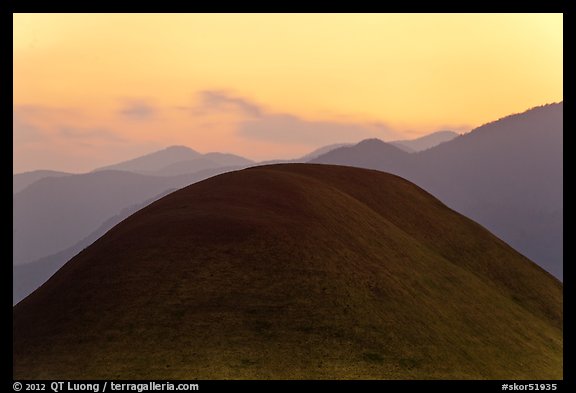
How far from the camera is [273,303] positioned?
53875 millimetres

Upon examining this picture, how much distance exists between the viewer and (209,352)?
155 ft

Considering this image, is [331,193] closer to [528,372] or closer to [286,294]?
[286,294]

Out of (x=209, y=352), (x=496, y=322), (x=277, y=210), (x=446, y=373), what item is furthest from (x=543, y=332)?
(x=209, y=352)

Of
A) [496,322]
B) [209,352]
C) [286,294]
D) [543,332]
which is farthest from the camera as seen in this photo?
[543,332]

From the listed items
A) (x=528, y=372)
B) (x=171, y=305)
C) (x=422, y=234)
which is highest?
(x=422, y=234)

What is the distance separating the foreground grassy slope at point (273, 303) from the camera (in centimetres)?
4775

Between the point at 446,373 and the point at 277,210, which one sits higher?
the point at 277,210

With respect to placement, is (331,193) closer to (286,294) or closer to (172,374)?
(286,294)

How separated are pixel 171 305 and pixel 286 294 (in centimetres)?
950

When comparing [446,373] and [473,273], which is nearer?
[446,373]

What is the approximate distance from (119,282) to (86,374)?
1235 cm

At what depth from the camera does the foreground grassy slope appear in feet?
157

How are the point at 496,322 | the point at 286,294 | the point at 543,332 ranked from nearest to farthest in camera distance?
the point at 286,294 → the point at 496,322 → the point at 543,332
